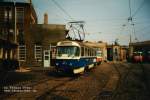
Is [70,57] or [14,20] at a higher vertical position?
[14,20]

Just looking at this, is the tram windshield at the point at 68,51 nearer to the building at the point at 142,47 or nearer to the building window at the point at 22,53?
the building window at the point at 22,53

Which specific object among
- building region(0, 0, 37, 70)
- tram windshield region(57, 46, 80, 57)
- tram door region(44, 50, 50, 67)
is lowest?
tram door region(44, 50, 50, 67)

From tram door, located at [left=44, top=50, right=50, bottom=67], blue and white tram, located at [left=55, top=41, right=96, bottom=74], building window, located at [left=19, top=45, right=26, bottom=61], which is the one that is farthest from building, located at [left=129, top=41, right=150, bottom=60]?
blue and white tram, located at [left=55, top=41, right=96, bottom=74]

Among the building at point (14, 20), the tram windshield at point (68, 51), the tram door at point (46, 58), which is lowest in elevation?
the tram door at point (46, 58)

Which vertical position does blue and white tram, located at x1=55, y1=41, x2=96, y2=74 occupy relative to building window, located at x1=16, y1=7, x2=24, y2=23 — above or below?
below

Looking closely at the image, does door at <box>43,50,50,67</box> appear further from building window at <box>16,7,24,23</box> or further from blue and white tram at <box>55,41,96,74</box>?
blue and white tram at <box>55,41,96,74</box>

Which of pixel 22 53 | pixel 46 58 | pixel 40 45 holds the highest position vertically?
pixel 40 45

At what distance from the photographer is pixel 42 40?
34156 mm

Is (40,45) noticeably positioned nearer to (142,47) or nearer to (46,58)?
(46,58)

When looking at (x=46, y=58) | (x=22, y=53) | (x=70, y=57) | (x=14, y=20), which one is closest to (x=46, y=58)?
(x=46, y=58)

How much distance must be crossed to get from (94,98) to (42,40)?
2493 cm

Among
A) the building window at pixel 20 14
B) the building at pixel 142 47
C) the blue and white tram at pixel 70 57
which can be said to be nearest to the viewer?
the blue and white tram at pixel 70 57

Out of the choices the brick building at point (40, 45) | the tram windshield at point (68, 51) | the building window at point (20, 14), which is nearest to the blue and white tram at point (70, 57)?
the tram windshield at point (68, 51)

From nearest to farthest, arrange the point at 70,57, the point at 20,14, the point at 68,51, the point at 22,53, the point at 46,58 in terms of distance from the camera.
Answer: the point at 70,57, the point at 68,51, the point at 22,53, the point at 46,58, the point at 20,14
